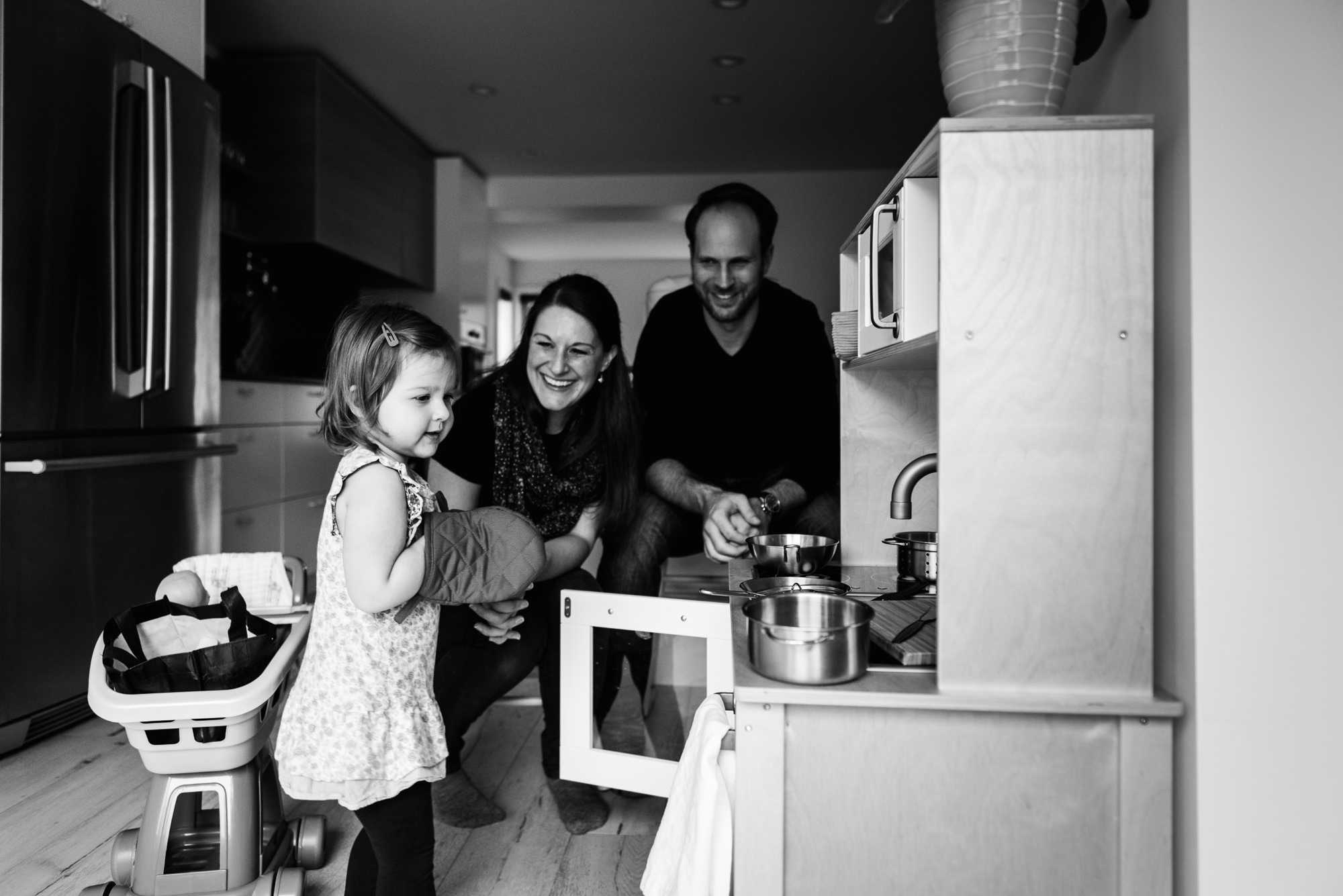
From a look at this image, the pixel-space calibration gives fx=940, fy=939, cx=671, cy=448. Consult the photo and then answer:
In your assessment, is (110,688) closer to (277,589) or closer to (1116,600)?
(277,589)

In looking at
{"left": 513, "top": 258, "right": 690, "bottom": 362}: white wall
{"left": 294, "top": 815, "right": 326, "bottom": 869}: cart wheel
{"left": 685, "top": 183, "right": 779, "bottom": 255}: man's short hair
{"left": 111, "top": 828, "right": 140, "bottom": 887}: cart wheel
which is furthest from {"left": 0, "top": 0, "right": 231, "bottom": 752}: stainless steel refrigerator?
{"left": 513, "top": 258, "right": 690, "bottom": 362}: white wall

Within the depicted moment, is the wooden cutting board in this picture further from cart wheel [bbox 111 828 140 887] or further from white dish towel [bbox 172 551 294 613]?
cart wheel [bbox 111 828 140 887]

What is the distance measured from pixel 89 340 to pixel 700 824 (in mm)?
2031

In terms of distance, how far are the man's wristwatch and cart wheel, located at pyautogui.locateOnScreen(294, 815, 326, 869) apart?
1076 mm

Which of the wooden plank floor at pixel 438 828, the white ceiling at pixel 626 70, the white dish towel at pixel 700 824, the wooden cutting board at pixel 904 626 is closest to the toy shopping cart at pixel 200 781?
the wooden plank floor at pixel 438 828

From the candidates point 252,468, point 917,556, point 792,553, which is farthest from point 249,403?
point 917,556

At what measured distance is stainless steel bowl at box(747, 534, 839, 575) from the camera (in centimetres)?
163

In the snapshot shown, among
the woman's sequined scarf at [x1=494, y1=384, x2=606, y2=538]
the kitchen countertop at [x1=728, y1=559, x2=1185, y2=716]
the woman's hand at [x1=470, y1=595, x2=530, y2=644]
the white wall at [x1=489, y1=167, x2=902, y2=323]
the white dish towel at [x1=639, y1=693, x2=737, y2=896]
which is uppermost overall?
the white wall at [x1=489, y1=167, x2=902, y2=323]

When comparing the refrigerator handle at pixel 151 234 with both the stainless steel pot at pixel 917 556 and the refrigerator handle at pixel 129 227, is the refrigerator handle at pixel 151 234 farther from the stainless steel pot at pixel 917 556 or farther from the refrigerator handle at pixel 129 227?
the stainless steel pot at pixel 917 556

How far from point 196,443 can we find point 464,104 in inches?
96.5

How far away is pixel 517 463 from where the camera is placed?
1972 millimetres

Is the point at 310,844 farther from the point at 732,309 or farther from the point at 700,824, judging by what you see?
the point at 732,309

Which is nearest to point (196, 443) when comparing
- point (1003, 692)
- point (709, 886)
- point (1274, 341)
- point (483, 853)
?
point (483, 853)

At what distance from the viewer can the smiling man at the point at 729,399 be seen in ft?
7.29
